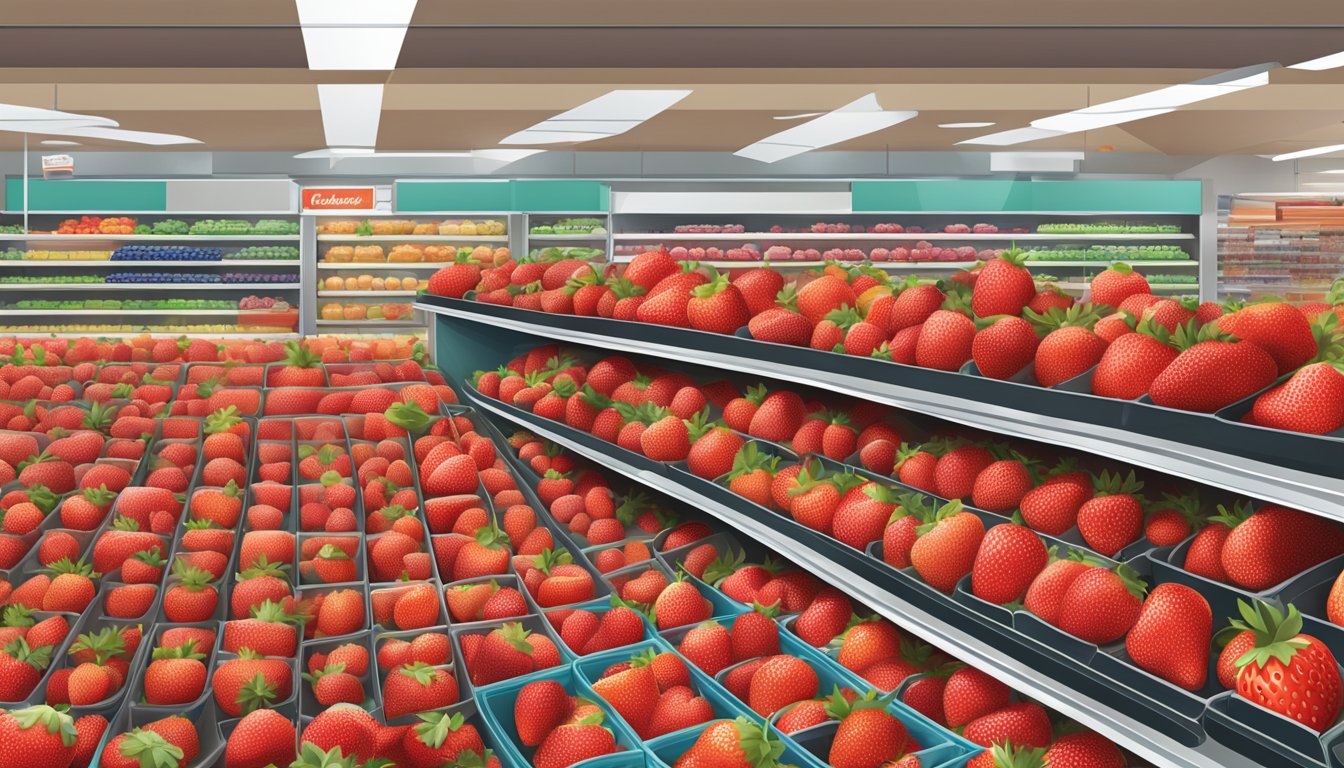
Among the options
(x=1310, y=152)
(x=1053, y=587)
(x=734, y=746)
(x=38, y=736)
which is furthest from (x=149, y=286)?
(x=1310, y=152)

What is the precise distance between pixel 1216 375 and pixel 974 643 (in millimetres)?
490

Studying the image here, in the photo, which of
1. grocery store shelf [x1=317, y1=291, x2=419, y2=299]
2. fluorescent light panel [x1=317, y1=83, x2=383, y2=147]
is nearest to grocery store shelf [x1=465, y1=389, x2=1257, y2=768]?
fluorescent light panel [x1=317, y1=83, x2=383, y2=147]

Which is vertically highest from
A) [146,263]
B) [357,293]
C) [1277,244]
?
[1277,244]

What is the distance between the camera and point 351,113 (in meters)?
9.26

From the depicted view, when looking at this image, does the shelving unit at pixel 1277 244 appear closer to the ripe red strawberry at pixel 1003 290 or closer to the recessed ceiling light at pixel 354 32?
the recessed ceiling light at pixel 354 32

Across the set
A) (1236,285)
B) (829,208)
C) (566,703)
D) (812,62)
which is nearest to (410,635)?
(566,703)

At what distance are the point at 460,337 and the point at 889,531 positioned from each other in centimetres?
252

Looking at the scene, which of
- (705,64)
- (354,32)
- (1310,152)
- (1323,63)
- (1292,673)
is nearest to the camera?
(1292,673)

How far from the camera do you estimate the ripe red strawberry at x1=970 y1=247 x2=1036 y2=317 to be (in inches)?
70.2

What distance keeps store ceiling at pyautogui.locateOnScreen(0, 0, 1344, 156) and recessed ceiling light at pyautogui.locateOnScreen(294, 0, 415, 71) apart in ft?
0.42

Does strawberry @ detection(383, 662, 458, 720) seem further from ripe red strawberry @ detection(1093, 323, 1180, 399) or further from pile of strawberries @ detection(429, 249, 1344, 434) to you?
ripe red strawberry @ detection(1093, 323, 1180, 399)

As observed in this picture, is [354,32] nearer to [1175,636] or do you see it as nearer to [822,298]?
[822,298]

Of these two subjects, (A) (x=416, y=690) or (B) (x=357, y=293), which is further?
(B) (x=357, y=293)

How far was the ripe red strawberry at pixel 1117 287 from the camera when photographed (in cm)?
185
